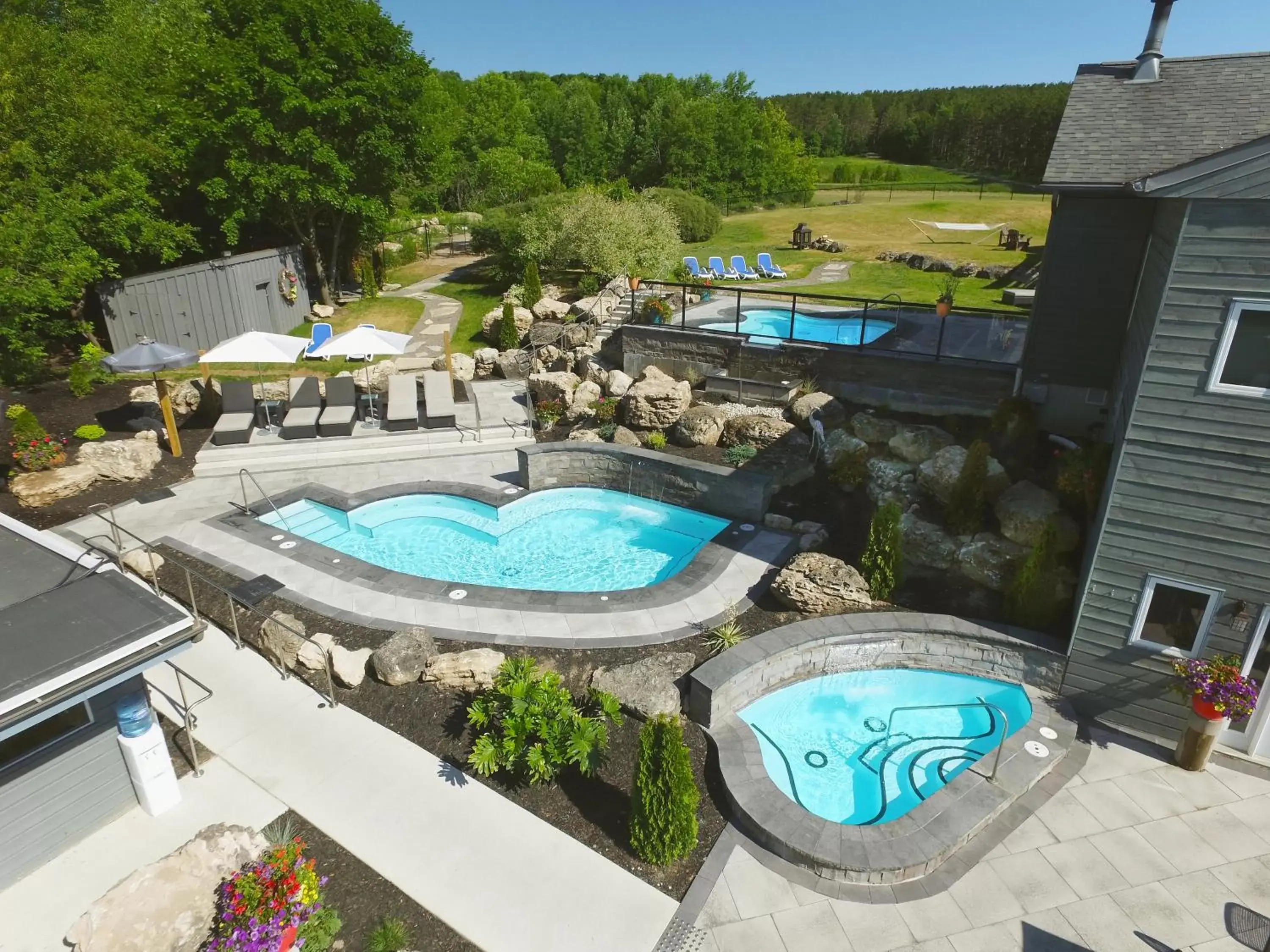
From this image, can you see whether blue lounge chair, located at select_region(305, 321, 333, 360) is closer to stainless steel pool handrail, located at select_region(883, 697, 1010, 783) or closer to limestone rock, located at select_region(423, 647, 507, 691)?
limestone rock, located at select_region(423, 647, 507, 691)

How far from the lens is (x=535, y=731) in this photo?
8.61 m

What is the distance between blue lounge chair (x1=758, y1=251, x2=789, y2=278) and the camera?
30703 millimetres

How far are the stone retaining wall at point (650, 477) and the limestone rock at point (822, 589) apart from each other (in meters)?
3.21

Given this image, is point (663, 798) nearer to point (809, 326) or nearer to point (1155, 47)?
point (1155, 47)

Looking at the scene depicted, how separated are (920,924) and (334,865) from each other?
6.08 metres

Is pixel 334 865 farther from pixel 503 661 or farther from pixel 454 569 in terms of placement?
pixel 454 569

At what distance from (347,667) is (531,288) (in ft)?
62.9

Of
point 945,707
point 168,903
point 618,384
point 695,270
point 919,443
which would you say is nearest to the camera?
point 168,903

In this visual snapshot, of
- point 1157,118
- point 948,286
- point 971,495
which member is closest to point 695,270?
point 948,286

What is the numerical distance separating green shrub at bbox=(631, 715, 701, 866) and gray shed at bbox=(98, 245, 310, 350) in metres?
22.6

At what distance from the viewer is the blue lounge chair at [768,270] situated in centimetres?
3070

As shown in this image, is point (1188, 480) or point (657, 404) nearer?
point (1188, 480)

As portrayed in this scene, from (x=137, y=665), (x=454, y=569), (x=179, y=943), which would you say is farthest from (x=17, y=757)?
(x=454, y=569)

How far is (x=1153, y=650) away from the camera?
9406 millimetres
